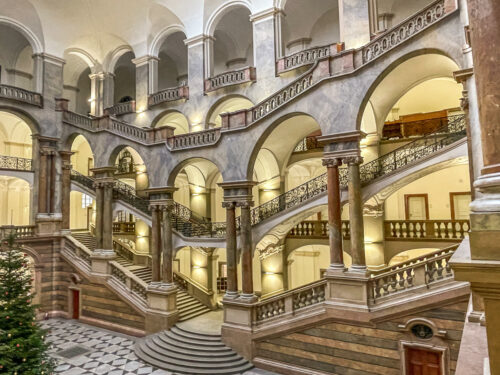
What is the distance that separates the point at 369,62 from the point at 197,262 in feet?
45.9

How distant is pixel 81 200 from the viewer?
2422cm

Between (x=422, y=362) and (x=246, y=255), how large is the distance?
639 cm

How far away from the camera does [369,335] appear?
9656 mm

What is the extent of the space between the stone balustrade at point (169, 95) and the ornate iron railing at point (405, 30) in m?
11.1

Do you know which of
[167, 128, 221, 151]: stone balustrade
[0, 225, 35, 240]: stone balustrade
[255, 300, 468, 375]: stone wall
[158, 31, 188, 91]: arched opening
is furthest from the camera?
[158, 31, 188, 91]: arched opening

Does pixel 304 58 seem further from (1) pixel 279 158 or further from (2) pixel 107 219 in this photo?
(2) pixel 107 219

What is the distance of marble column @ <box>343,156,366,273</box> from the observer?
10.2m

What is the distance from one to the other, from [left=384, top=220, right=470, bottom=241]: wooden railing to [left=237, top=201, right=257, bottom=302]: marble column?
5.70 m

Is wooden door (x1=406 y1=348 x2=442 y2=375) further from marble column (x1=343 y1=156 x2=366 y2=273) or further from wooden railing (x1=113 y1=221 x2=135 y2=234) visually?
wooden railing (x1=113 y1=221 x2=135 y2=234)

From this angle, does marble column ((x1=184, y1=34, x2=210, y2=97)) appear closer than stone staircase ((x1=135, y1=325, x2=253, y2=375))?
No

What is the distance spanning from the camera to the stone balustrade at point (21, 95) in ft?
55.2

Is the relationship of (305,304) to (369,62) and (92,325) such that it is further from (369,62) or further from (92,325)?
(92,325)

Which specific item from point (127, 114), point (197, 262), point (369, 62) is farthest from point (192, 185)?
point (369, 62)

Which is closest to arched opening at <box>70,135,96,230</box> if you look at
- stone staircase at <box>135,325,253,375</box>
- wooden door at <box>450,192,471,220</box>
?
stone staircase at <box>135,325,253,375</box>
